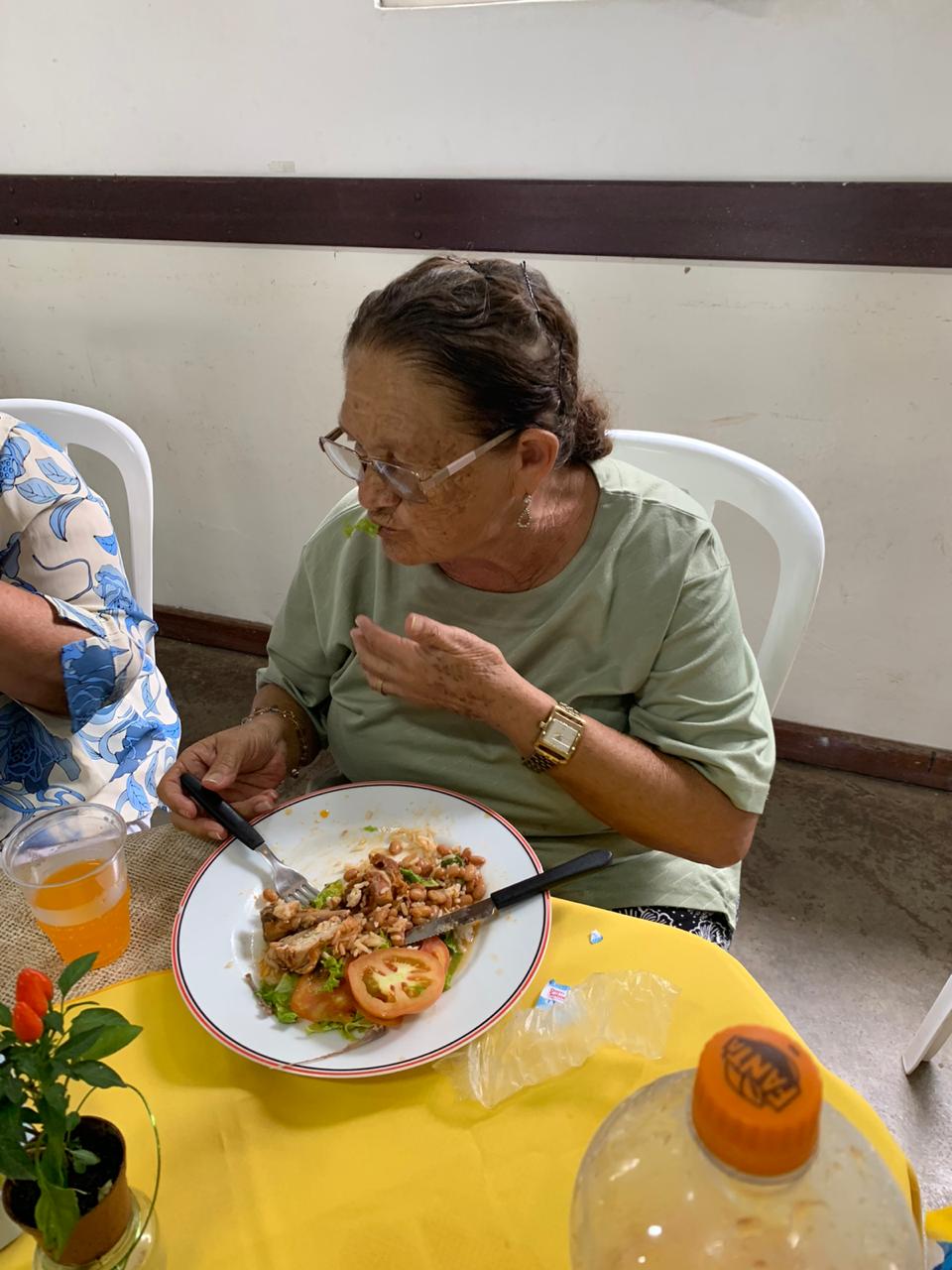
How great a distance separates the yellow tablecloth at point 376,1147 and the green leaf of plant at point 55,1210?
0.17 m

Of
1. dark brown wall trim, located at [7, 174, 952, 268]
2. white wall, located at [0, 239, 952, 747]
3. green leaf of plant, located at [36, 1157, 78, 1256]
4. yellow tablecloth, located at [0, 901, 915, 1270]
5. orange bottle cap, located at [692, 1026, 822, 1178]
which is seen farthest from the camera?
white wall, located at [0, 239, 952, 747]

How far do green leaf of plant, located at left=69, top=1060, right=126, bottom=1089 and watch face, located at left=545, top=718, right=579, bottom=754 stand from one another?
2.20 feet

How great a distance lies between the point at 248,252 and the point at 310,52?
55cm

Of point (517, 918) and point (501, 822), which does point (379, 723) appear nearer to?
point (501, 822)

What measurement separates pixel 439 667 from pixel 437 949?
14.9 inches

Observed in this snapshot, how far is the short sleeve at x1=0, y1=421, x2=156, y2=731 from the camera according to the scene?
132 centimetres

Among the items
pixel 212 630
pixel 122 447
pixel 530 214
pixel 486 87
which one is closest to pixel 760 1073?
pixel 122 447

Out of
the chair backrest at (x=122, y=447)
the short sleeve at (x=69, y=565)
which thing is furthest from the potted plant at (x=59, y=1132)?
the chair backrest at (x=122, y=447)

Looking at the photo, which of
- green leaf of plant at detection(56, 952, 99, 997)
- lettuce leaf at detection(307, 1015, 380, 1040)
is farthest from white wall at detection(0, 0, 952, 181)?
green leaf of plant at detection(56, 952, 99, 997)

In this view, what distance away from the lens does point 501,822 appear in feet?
3.61

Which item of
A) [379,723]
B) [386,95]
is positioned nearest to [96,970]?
[379,723]

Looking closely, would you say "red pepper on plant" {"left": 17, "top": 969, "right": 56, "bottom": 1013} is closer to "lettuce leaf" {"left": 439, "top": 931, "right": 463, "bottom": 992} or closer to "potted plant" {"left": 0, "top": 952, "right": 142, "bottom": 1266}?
"potted plant" {"left": 0, "top": 952, "right": 142, "bottom": 1266}

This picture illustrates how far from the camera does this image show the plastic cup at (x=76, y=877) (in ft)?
3.06

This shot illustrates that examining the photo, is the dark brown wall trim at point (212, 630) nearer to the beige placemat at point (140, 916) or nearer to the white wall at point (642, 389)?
the white wall at point (642, 389)
